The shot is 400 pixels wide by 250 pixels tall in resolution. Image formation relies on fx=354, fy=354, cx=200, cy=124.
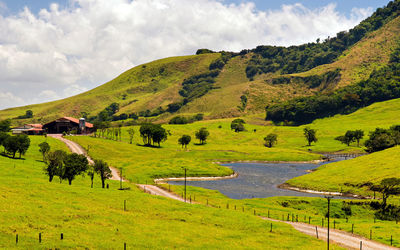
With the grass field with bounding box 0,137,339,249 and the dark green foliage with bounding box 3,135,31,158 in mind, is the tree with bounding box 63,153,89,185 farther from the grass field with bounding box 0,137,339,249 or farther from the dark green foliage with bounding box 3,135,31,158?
the dark green foliage with bounding box 3,135,31,158

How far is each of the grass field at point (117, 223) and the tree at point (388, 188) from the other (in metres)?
36.6

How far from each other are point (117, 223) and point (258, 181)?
287 feet

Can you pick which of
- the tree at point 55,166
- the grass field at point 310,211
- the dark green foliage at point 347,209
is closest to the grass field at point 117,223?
the grass field at point 310,211

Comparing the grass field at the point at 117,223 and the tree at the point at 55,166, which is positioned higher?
the tree at the point at 55,166

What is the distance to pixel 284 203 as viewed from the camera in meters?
93.5

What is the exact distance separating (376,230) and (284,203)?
29537 millimetres

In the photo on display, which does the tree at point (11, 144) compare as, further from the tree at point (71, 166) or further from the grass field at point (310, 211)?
the grass field at point (310, 211)

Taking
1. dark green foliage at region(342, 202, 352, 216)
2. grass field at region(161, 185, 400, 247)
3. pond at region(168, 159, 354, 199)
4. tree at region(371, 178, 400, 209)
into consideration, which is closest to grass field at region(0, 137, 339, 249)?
grass field at region(161, 185, 400, 247)

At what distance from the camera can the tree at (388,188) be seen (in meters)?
86.5

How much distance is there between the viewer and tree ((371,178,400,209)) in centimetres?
8649

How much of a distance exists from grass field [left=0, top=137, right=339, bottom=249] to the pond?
44.1 metres

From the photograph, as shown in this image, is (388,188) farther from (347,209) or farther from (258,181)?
(258,181)

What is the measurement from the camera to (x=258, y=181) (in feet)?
447

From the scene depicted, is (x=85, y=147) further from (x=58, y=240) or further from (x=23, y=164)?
(x=58, y=240)
